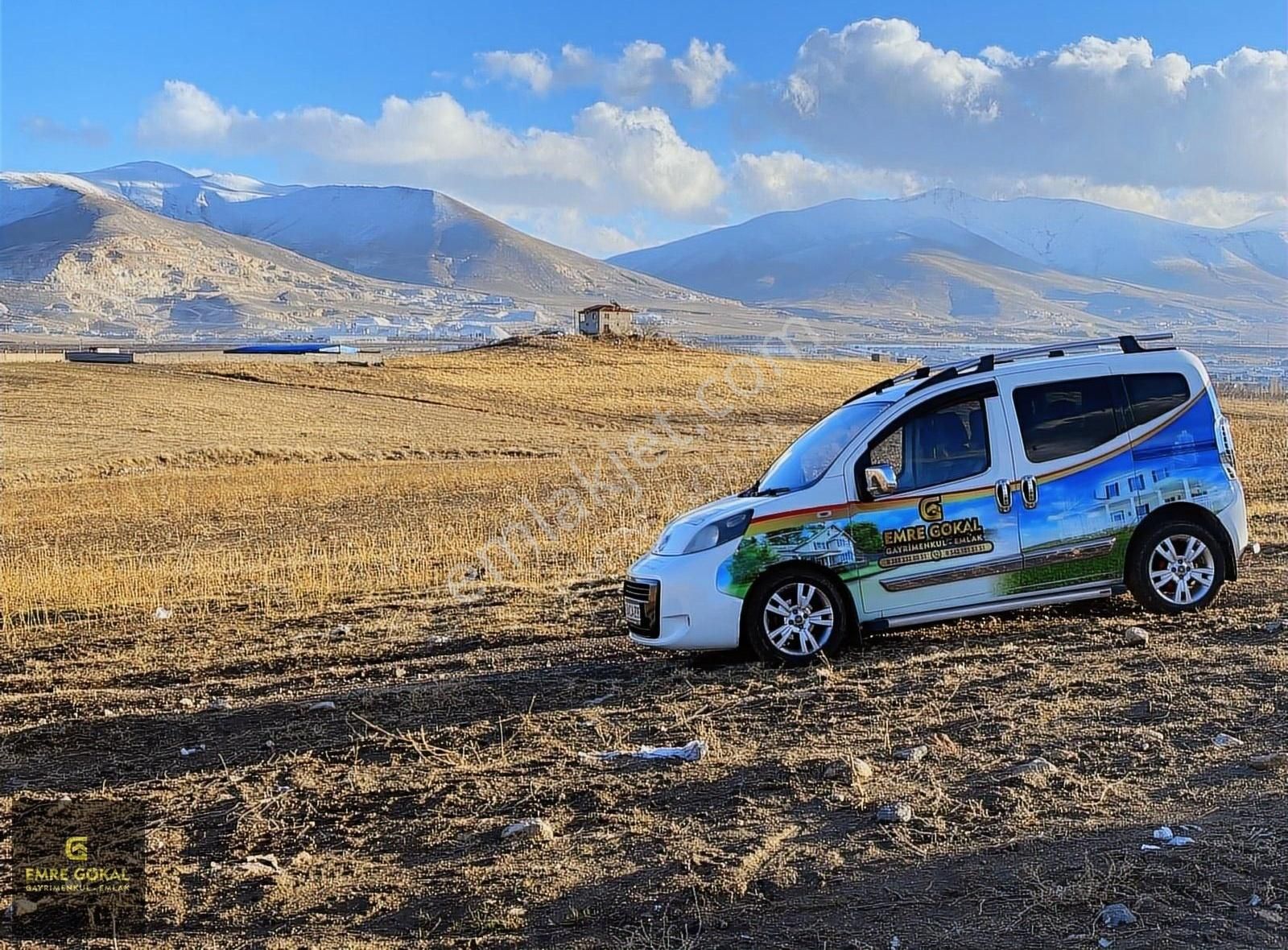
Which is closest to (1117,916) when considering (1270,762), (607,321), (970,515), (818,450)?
(1270,762)

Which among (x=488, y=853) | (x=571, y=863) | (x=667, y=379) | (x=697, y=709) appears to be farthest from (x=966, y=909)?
(x=667, y=379)

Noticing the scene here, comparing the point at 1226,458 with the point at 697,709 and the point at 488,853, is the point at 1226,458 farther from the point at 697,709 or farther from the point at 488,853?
the point at 488,853

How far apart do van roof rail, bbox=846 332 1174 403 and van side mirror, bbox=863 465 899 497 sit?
2.50 ft

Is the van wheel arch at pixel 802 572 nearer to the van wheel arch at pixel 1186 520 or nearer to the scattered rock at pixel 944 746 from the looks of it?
the scattered rock at pixel 944 746

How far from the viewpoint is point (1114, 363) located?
8.95 m

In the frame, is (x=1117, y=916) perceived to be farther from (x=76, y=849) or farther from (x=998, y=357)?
(x=998, y=357)

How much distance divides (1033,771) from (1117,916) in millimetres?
1400

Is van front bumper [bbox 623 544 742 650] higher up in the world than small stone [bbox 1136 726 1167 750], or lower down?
higher up

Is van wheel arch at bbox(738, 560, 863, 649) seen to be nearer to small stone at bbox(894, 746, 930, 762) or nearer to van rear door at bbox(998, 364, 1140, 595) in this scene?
van rear door at bbox(998, 364, 1140, 595)

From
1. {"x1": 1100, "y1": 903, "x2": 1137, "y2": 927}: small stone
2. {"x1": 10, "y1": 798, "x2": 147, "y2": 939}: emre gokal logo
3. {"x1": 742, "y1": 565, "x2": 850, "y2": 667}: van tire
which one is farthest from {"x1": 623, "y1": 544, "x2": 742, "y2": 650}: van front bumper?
{"x1": 1100, "y1": 903, "x2": 1137, "y2": 927}: small stone

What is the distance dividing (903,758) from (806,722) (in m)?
0.83

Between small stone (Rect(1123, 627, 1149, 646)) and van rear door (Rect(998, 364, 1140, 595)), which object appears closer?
small stone (Rect(1123, 627, 1149, 646))

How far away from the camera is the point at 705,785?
19.0 feet

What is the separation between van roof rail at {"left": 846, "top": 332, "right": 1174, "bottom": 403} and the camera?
8.88 metres
